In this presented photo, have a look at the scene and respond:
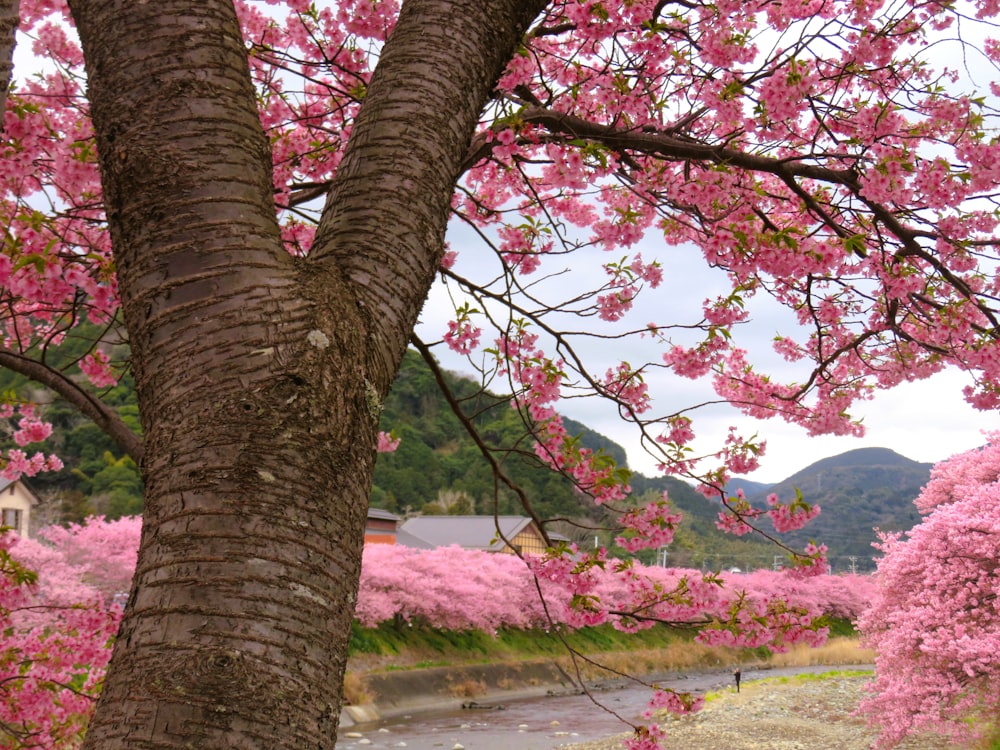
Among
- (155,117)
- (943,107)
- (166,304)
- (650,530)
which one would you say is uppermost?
(943,107)

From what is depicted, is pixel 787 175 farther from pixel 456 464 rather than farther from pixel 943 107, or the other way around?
pixel 456 464

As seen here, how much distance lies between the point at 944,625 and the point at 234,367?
295 inches

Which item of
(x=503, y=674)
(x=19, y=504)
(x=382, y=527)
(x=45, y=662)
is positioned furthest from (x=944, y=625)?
(x=382, y=527)

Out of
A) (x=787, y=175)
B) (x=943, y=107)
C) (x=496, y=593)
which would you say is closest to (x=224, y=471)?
(x=787, y=175)

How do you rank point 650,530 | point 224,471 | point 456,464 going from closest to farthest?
point 224,471 → point 650,530 → point 456,464

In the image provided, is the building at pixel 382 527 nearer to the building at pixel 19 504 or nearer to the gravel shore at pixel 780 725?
the building at pixel 19 504

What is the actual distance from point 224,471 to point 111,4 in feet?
2.83

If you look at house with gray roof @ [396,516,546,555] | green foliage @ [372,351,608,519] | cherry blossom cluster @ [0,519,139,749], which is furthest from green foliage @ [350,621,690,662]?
cherry blossom cluster @ [0,519,139,749]

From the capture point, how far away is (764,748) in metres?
9.73

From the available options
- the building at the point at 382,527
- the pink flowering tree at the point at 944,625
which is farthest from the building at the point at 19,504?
the pink flowering tree at the point at 944,625

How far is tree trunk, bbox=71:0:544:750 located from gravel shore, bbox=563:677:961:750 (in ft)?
28.3

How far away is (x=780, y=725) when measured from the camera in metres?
11.0

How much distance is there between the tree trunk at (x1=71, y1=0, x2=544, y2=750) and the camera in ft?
3.49

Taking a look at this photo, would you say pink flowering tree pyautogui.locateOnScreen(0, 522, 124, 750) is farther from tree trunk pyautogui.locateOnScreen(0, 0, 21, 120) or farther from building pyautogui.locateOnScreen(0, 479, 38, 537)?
building pyautogui.locateOnScreen(0, 479, 38, 537)
